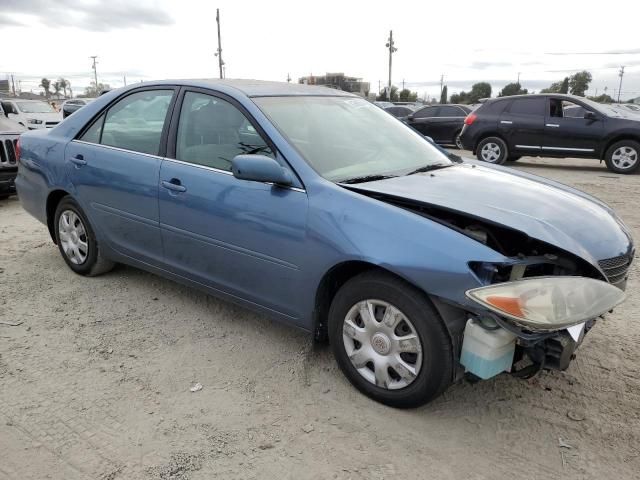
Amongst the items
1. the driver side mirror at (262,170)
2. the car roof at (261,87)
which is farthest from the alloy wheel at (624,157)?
the driver side mirror at (262,170)

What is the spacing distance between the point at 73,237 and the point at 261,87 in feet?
6.97

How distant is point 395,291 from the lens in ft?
8.38

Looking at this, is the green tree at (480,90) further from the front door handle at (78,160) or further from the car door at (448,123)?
the front door handle at (78,160)

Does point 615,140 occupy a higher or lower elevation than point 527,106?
lower

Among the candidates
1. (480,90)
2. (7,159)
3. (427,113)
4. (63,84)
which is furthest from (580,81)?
(63,84)

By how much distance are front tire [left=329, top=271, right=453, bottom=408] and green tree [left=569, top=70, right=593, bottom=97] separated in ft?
250

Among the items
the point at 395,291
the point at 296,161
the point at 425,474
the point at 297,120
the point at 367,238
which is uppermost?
the point at 297,120

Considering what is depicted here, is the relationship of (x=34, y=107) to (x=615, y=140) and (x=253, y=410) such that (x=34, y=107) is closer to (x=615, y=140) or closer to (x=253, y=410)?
(x=615, y=140)

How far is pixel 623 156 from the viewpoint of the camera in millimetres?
10820

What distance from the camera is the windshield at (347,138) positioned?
3.10m

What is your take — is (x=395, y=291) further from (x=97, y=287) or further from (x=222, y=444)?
(x=97, y=287)

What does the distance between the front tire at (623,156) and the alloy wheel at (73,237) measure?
10.3m

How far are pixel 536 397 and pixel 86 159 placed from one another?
139 inches

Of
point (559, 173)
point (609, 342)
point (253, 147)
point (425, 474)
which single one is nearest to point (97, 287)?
point (253, 147)
